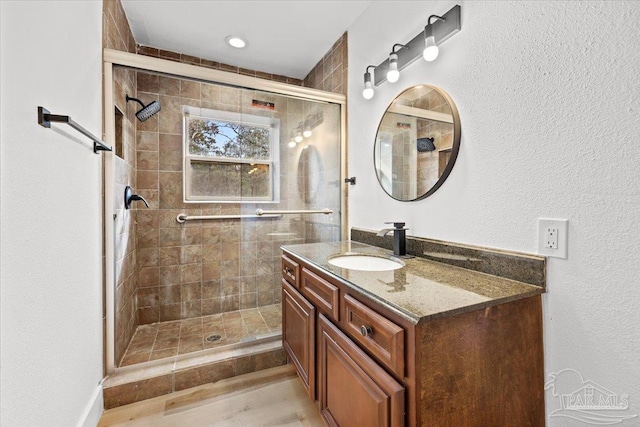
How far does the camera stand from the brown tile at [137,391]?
1499 mm

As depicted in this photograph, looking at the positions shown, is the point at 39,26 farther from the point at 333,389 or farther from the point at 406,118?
the point at 333,389

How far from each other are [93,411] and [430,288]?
5.62 ft

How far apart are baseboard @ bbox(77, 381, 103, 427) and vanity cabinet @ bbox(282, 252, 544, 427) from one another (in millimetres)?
1127

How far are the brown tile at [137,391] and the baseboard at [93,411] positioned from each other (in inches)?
1.8

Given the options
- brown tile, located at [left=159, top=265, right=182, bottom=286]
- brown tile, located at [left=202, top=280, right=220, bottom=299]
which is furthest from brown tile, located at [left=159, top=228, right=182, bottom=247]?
brown tile, located at [left=202, top=280, right=220, bottom=299]

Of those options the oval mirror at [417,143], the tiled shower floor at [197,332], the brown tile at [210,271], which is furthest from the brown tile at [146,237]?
the oval mirror at [417,143]

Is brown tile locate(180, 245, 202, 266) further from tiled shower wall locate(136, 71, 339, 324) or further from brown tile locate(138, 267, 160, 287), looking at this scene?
brown tile locate(138, 267, 160, 287)

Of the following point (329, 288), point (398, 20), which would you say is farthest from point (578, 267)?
point (398, 20)

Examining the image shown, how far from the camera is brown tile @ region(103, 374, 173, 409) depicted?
1.50 metres

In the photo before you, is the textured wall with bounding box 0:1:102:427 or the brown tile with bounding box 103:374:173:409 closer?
the textured wall with bounding box 0:1:102:427

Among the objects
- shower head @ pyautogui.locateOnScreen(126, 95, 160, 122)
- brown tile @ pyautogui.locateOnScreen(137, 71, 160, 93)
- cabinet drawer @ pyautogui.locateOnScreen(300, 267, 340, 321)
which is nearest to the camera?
cabinet drawer @ pyautogui.locateOnScreen(300, 267, 340, 321)

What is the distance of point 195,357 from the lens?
177 cm

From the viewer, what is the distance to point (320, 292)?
1226 millimetres

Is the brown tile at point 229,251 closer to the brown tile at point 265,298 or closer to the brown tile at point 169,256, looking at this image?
the brown tile at point 169,256
